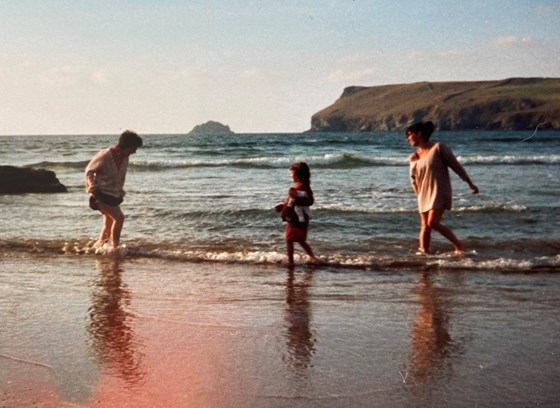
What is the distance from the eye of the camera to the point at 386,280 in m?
6.56

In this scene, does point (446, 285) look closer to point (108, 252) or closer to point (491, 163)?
point (108, 252)

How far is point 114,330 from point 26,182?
1411 cm

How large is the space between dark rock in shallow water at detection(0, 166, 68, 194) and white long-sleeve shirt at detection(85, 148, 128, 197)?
985 cm

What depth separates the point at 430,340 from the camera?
4.29 metres

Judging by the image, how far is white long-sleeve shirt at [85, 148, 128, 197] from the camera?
8.17m

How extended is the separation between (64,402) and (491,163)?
29.7 m

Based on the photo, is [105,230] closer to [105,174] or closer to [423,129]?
[105,174]

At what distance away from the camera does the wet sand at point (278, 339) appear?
3.30m

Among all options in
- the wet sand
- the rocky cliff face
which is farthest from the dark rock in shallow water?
the rocky cliff face

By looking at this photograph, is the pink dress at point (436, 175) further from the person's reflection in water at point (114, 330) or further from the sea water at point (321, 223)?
the person's reflection in water at point (114, 330)

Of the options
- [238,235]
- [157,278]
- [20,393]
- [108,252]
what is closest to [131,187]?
[238,235]

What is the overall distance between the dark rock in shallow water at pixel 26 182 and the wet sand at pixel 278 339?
1118 cm

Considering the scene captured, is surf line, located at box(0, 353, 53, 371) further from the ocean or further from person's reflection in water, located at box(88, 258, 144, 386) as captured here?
person's reflection in water, located at box(88, 258, 144, 386)

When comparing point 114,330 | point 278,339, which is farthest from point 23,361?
point 278,339
